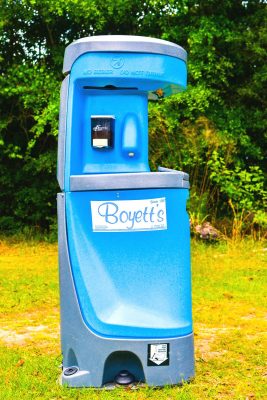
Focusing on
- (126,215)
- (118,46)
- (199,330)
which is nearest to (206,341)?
(199,330)

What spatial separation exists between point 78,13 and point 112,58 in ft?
24.3

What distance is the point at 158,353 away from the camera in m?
4.04

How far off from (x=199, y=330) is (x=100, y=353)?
175cm

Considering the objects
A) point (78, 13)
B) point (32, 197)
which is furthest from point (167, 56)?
point (32, 197)

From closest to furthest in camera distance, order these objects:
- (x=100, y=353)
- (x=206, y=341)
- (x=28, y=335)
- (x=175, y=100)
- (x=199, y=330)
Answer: (x=100, y=353) < (x=206, y=341) < (x=28, y=335) < (x=199, y=330) < (x=175, y=100)

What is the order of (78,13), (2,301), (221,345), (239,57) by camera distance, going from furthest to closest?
1. (239,57)
2. (78,13)
3. (2,301)
4. (221,345)

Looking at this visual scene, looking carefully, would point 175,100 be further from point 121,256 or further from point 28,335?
point 121,256

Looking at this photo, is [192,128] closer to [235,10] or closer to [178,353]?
[235,10]

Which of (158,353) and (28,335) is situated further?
(28,335)

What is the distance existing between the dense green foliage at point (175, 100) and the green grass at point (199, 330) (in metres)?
1.94

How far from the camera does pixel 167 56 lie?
13.6 ft

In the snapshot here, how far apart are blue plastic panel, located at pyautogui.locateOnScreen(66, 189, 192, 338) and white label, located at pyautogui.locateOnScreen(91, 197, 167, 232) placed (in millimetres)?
24

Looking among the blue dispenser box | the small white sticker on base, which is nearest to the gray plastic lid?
the blue dispenser box

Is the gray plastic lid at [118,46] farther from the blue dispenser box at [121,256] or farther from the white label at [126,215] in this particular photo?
the white label at [126,215]
